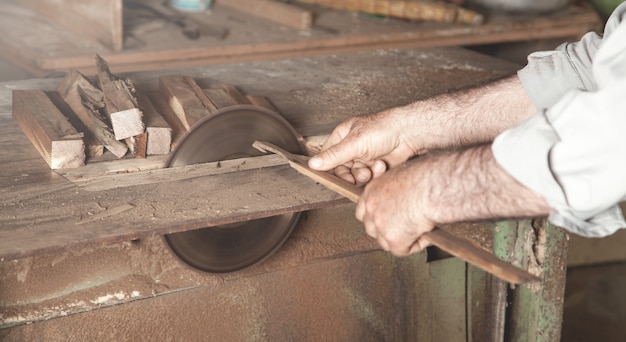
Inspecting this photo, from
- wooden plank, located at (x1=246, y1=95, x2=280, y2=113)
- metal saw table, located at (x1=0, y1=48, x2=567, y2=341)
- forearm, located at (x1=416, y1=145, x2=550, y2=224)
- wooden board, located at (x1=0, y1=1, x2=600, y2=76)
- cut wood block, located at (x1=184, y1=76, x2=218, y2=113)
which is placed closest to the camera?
forearm, located at (x1=416, y1=145, x2=550, y2=224)

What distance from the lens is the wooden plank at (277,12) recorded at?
3.22 metres

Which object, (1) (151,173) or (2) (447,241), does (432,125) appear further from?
(1) (151,173)

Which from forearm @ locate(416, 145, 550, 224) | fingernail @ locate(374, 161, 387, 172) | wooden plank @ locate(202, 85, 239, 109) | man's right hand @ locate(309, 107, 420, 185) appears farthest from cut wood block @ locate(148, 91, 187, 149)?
forearm @ locate(416, 145, 550, 224)

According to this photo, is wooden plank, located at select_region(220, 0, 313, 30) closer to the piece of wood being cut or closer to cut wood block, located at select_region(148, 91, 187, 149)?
cut wood block, located at select_region(148, 91, 187, 149)

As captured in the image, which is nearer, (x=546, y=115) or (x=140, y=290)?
(x=546, y=115)

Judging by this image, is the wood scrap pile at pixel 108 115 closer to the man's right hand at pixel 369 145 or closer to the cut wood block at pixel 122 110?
the cut wood block at pixel 122 110

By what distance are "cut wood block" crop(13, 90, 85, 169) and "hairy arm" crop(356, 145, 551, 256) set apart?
0.67 meters

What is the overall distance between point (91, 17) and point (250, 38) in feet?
2.12

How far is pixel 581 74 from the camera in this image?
1694 mm

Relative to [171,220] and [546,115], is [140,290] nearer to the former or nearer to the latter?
[171,220]

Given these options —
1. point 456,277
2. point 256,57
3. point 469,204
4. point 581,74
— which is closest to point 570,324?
point 456,277

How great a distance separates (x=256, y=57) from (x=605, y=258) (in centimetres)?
241

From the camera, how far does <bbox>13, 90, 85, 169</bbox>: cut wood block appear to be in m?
1.63

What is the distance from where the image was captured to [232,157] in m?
1.76
